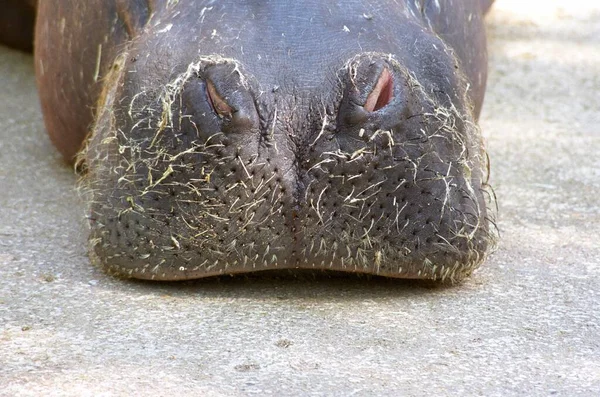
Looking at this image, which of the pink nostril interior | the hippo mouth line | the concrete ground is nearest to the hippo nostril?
the hippo mouth line

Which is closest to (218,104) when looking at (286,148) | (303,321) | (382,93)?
Result: (286,148)

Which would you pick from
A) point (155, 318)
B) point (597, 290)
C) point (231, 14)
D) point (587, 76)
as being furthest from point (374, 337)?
point (587, 76)

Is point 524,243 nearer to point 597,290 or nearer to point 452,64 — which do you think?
point 597,290

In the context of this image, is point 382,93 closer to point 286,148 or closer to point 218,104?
point 286,148

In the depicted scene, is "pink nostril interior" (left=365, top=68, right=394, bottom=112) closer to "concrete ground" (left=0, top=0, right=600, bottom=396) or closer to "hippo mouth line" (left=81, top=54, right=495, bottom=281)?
"hippo mouth line" (left=81, top=54, right=495, bottom=281)

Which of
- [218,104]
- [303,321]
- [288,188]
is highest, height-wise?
[218,104]

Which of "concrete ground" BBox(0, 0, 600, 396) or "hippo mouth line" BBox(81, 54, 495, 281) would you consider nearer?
"concrete ground" BBox(0, 0, 600, 396)

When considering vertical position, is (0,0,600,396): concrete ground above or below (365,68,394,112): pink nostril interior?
below

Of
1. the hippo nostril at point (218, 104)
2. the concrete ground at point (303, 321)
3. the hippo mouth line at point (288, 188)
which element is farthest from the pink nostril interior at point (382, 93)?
the concrete ground at point (303, 321)

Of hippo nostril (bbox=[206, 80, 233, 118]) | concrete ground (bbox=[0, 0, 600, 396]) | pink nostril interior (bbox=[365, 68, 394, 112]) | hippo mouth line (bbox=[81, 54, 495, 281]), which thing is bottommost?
concrete ground (bbox=[0, 0, 600, 396])
